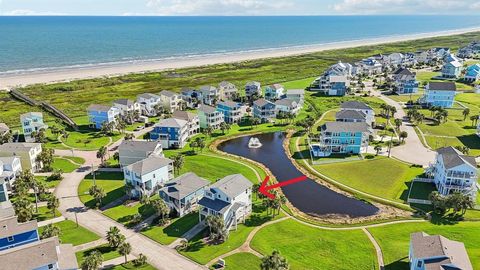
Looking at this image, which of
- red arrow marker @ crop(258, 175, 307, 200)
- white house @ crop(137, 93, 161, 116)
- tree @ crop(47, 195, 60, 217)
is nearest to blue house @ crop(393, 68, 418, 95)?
red arrow marker @ crop(258, 175, 307, 200)

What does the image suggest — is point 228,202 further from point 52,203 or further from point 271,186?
point 52,203

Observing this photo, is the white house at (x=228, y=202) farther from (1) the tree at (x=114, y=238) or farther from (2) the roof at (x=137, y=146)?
(2) the roof at (x=137, y=146)

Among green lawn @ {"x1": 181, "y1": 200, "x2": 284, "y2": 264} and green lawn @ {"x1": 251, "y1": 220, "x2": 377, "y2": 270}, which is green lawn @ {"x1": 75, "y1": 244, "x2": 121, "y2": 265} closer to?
green lawn @ {"x1": 181, "y1": 200, "x2": 284, "y2": 264}

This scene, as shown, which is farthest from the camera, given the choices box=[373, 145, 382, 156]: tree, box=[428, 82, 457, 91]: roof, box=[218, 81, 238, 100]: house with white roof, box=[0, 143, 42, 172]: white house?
box=[218, 81, 238, 100]: house with white roof

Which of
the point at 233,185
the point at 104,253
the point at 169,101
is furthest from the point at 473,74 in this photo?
the point at 104,253

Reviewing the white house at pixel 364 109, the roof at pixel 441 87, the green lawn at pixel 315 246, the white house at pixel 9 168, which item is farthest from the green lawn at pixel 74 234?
the roof at pixel 441 87

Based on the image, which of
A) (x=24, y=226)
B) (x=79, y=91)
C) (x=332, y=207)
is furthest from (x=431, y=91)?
(x=79, y=91)
